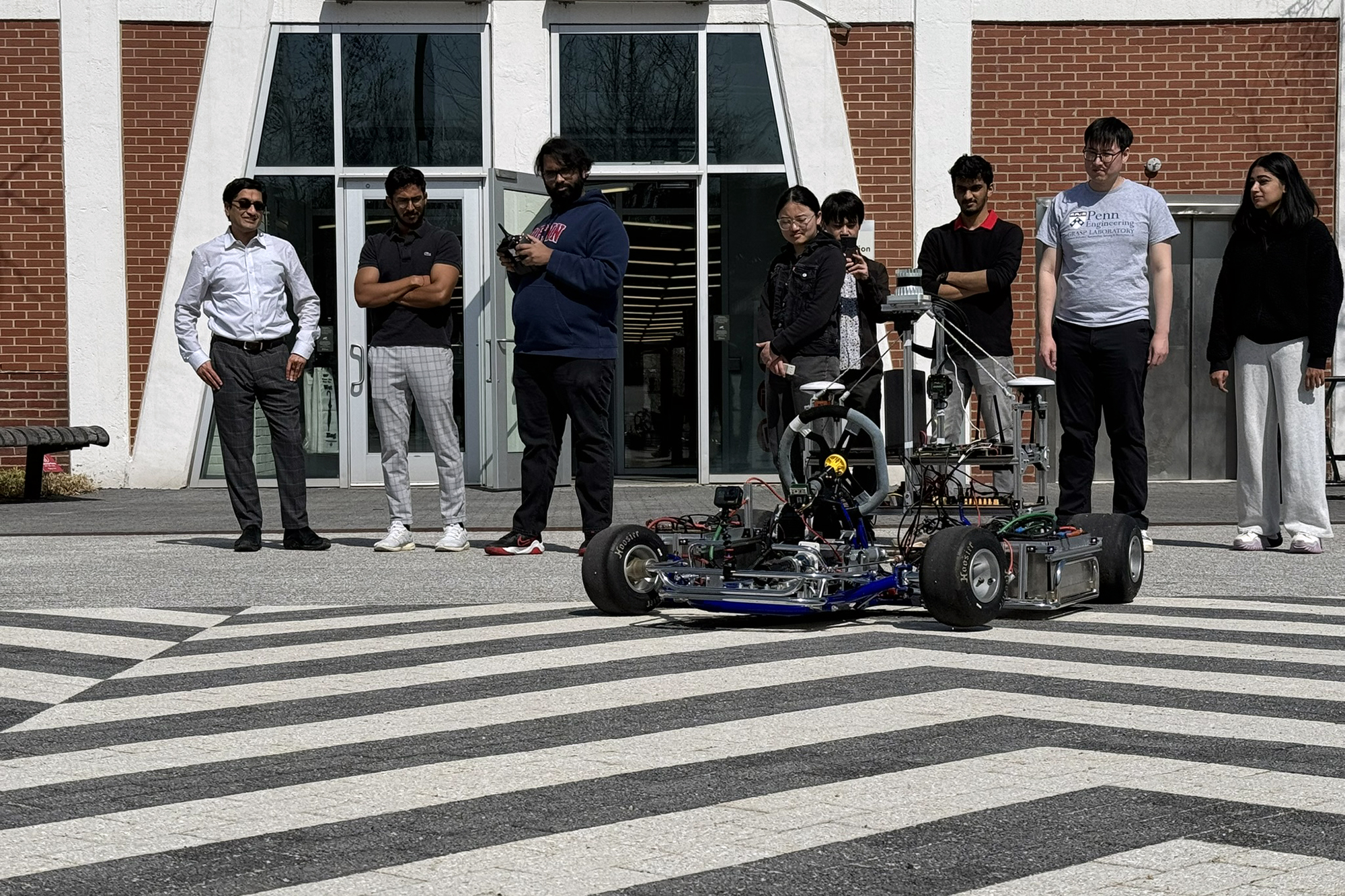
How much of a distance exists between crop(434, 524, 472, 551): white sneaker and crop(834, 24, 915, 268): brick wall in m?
6.99

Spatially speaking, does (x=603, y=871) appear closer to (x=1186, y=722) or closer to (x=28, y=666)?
(x=1186, y=722)

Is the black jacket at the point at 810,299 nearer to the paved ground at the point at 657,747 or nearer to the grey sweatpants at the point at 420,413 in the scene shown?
the grey sweatpants at the point at 420,413

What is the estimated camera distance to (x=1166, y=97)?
51.7ft

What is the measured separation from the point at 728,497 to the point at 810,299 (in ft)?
8.97

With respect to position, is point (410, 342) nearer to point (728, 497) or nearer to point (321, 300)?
point (728, 497)

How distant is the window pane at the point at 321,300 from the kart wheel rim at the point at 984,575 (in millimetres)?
10326

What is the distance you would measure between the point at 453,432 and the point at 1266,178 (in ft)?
14.6

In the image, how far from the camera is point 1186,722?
4781mm

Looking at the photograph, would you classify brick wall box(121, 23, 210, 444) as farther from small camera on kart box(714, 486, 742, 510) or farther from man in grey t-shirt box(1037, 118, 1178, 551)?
small camera on kart box(714, 486, 742, 510)

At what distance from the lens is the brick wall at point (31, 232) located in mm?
15625

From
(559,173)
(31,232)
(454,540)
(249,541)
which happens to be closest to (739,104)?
(31,232)

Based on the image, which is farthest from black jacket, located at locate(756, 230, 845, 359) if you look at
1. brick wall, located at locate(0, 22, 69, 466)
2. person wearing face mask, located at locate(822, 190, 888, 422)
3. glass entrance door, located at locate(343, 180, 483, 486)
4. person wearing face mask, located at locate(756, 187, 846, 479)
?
brick wall, located at locate(0, 22, 69, 466)

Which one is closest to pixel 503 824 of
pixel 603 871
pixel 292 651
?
pixel 603 871

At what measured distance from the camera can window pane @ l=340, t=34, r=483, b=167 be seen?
1591 centimetres
